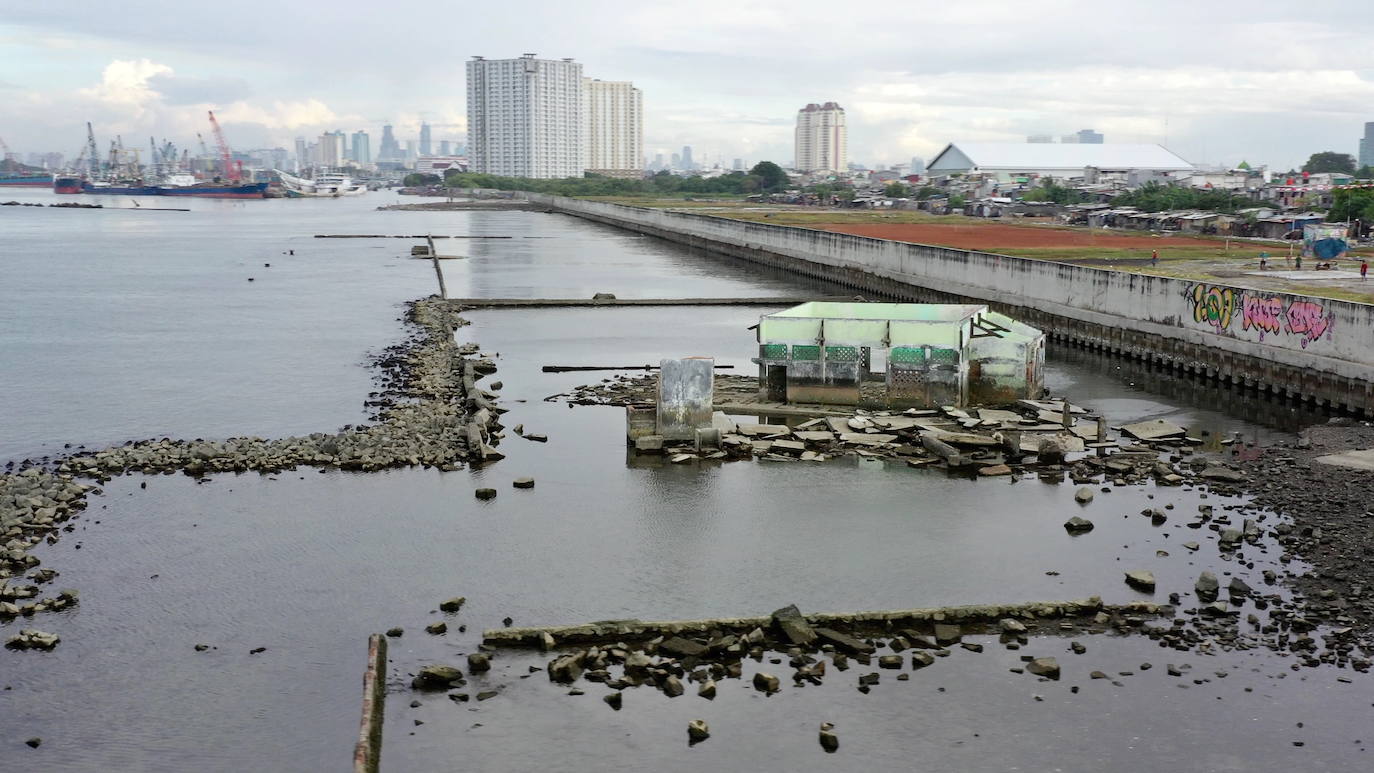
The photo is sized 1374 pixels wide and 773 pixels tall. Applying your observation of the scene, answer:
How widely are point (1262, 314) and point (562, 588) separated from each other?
27.7 meters

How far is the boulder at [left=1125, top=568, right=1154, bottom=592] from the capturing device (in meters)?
20.8

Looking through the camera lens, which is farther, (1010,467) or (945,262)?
(945,262)

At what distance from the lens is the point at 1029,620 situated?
1947 cm

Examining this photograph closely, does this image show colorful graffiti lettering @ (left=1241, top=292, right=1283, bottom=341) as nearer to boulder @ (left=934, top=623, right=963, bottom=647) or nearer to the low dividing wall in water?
the low dividing wall in water

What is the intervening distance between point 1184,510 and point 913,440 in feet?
23.8

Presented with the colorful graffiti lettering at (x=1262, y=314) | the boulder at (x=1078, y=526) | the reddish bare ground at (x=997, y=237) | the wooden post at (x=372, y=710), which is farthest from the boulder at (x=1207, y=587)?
the reddish bare ground at (x=997, y=237)

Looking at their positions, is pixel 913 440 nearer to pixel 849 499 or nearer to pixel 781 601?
pixel 849 499

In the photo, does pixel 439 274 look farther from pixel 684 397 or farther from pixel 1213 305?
pixel 684 397

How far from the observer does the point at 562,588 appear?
21219mm

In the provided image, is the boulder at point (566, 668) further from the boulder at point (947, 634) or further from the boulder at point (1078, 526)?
the boulder at point (1078, 526)

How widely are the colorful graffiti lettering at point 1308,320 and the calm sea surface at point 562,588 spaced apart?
250 cm

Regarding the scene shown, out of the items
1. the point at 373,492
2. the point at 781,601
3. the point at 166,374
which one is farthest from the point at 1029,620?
the point at 166,374

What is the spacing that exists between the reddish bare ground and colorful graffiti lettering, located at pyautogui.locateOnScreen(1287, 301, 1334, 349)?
43.7 m

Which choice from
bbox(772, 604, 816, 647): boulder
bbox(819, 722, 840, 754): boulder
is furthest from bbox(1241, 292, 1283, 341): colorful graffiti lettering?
bbox(819, 722, 840, 754): boulder
